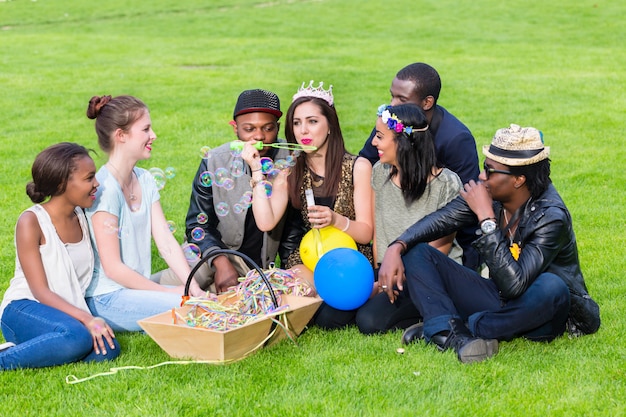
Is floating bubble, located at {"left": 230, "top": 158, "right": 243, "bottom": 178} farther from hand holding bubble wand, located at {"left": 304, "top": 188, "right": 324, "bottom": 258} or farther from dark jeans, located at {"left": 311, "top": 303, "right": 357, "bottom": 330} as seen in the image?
dark jeans, located at {"left": 311, "top": 303, "right": 357, "bottom": 330}

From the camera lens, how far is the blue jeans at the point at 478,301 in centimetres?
477

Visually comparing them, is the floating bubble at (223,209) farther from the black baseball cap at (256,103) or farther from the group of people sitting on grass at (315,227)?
the black baseball cap at (256,103)

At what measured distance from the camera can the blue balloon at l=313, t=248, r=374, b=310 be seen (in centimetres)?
523

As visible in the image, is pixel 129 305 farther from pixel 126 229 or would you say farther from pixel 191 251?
pixel 191 251

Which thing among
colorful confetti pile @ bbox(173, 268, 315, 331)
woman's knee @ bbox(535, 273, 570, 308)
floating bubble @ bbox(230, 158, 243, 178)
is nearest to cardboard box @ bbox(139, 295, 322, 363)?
colorful confetti pile @ bbox(173, 268, 315, 331)

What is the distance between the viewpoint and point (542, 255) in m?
4.75

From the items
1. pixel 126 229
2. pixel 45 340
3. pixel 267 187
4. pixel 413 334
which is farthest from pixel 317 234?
pixel 45 340

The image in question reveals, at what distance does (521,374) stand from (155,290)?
7.61 ft

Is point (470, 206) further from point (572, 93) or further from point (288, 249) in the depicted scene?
point (572, 93)

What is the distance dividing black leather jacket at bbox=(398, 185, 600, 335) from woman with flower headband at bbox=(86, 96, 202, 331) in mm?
1842

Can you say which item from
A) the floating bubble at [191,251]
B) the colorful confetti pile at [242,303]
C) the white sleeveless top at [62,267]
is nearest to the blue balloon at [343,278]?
the colorful confetti pile at [242,303]

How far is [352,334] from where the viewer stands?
539 cm

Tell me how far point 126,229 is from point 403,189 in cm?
182

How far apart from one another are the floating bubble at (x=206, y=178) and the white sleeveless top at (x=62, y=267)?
95 centimetres
